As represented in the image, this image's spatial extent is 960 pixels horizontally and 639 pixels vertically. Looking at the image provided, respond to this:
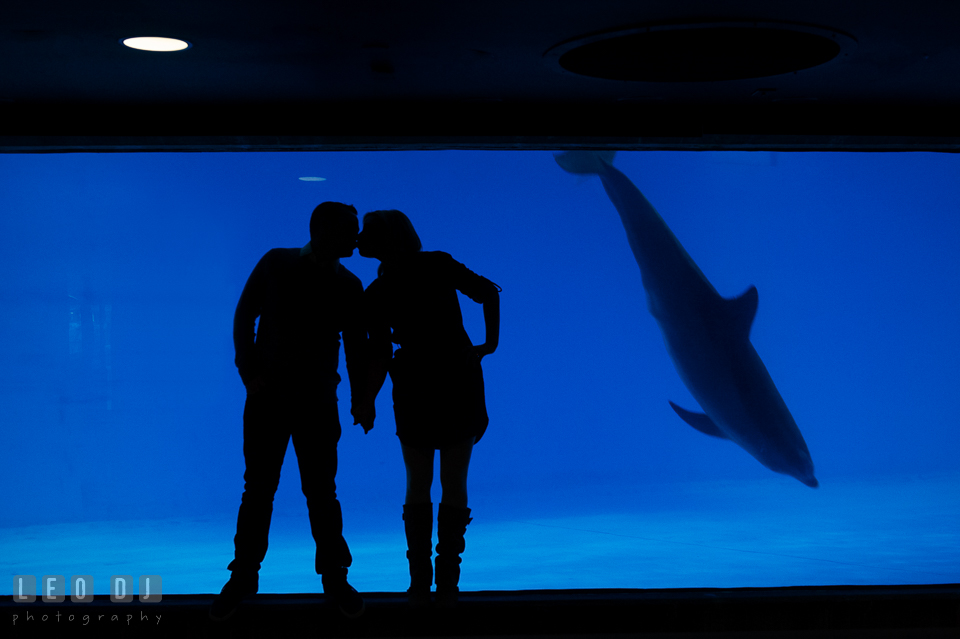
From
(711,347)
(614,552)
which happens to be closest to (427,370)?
(711,347)

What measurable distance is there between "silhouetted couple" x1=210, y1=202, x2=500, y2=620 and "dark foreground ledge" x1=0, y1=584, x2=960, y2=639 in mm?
115

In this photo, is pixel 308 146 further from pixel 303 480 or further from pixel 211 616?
pixel 211 616

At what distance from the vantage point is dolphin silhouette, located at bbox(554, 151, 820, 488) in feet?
29.6

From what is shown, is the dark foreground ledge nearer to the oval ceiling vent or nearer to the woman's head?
the woman's head

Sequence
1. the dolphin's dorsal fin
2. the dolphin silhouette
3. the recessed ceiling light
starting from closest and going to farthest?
the recessed ceiling light, the dolphin silhouette, the dolphin's dorsal fin

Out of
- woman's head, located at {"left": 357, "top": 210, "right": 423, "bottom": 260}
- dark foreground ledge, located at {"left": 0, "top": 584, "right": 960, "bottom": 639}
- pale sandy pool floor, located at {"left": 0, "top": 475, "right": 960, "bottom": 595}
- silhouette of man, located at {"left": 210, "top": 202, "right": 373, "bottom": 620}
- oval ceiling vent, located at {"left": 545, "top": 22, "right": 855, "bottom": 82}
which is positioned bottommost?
pale sandy pool floor, located at {"left": 0, "top": 475, "right": 960, "bottom": 595}

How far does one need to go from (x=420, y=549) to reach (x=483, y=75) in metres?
2.24

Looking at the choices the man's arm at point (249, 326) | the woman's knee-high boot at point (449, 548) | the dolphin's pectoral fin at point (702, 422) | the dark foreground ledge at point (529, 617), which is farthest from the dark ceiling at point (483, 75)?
the dolphin's pectoral fin at point (702, 422)

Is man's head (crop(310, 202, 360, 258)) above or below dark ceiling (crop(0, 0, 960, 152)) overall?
below

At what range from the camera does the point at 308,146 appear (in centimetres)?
418

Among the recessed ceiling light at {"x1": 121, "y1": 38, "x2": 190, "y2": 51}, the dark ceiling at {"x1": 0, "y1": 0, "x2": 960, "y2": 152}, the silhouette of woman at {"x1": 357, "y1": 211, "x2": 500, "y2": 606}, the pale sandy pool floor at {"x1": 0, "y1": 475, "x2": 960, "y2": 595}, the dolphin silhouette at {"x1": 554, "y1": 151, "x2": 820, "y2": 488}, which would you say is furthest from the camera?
the pale sandy pool floor at {"x1": 0, "y1": 475, "x2": 960, "y2": 595}

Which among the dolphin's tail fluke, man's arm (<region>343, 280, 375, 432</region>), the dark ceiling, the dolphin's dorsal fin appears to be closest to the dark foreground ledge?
man's arm (<region>343, 280, 375, 432</region>)

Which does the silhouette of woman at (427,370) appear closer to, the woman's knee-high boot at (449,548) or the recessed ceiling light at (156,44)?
the woman's knee-high boot at (449,548)

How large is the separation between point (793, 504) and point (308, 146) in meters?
37.5
